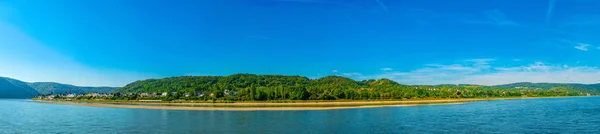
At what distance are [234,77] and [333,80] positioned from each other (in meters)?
50.2

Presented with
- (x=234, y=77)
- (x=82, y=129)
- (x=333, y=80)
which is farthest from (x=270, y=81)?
(x=82, y=129)

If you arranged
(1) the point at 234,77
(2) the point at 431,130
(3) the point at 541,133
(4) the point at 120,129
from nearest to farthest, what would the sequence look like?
(3) the point at 541,133 → (2) the point at 431,130 → (4) the point at 120,129 → (1) the point at 234,77

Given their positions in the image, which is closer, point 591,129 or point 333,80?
point 591,129

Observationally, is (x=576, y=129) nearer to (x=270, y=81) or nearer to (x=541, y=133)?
(x=541, y=133)

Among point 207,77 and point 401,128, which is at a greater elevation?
point 207,77

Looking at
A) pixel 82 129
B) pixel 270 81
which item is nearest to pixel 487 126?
pixel 82 129

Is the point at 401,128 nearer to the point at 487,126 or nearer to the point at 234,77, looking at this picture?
the point at 487,126

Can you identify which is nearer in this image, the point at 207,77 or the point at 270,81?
the point at 270,81

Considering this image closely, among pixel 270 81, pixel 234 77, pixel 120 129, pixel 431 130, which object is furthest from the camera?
pixel 234 77

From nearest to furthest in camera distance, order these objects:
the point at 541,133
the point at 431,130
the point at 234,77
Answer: the point at 541,133 < the point at 431,130 < the point at 234,77

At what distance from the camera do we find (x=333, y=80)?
608ft

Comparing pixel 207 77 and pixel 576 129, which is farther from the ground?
pixel 207 77

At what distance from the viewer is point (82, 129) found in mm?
31500

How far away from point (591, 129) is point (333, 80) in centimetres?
15586
